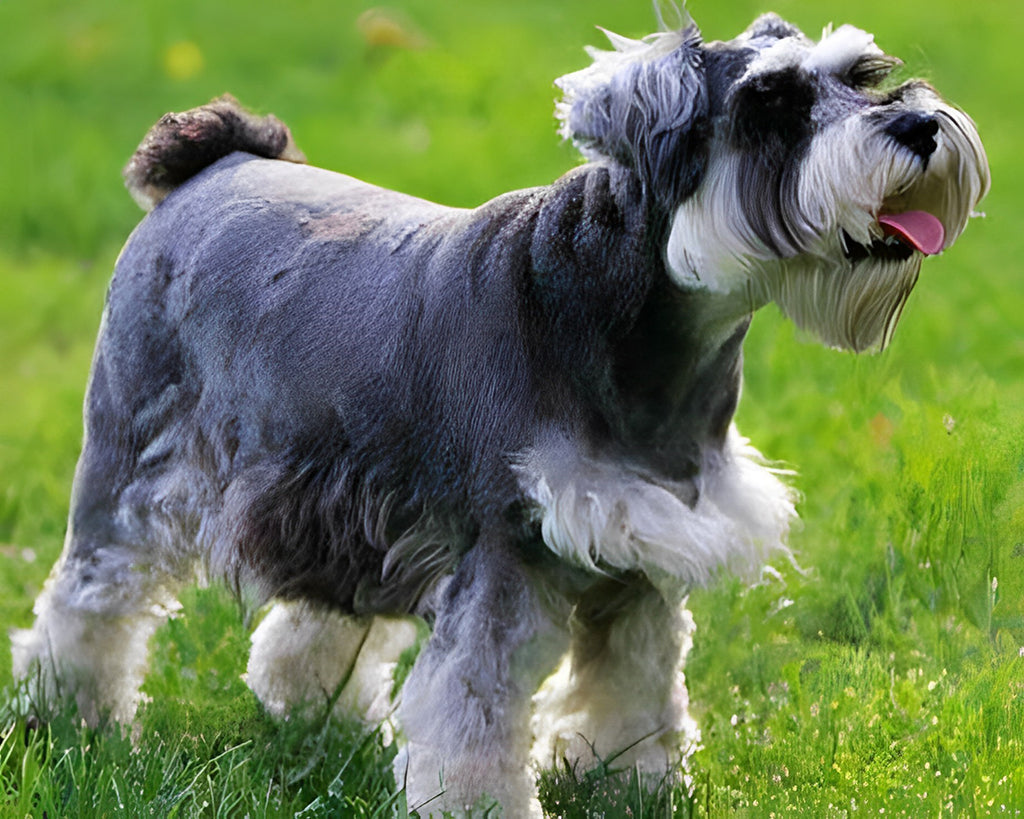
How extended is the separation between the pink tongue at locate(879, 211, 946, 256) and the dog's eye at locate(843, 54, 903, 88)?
0.28 metres

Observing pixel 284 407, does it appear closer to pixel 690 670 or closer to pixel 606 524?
pixel 606 524

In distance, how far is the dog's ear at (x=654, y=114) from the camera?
298cm

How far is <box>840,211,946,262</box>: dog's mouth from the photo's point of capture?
2926 mm

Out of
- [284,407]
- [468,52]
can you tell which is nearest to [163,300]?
[284,407]

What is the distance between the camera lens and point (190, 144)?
4082 mm

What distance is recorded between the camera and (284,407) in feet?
11.7

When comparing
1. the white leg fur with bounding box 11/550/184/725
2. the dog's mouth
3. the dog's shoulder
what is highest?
the dog's mouth

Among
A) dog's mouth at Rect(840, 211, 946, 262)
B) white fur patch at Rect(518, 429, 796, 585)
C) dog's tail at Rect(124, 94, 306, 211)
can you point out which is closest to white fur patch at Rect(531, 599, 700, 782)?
white fur patch at Rect(518, 429, 796, 585)

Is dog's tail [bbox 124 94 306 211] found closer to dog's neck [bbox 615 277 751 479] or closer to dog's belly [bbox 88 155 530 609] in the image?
dog's belly [bbox 88 155 530 609]

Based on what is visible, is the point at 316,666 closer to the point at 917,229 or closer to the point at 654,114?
the point at 654,114

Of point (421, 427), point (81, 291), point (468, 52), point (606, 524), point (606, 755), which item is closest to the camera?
point (606, 524)

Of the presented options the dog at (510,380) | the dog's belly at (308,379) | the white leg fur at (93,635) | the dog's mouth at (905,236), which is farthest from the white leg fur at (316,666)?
the dog's mouth at (905,236)

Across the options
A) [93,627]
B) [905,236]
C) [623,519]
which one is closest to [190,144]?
[93,627]

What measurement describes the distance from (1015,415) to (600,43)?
5173 mm
